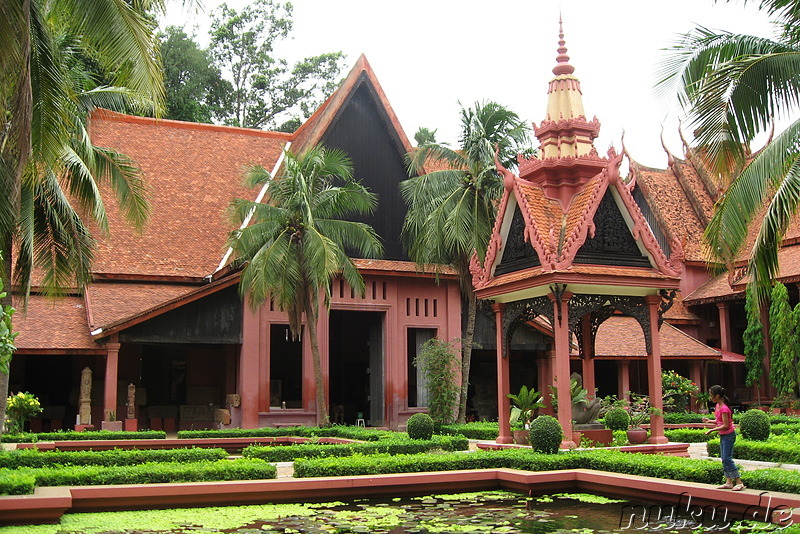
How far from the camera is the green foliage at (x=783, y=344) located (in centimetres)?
2598

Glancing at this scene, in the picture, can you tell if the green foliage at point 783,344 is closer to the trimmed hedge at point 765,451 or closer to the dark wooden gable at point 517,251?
the trimmed hedge at point 765,451

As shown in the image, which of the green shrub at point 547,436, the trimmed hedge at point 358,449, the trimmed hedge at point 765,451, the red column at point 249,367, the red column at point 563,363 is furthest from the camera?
the red column at point 249,367

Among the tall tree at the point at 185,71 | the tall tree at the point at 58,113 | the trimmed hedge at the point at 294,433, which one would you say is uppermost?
the tall tree at the point at 185,71

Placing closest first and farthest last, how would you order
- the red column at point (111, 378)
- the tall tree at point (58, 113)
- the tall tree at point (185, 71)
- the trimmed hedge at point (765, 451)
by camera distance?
the tall tree at point (58, 113), the trimmed hedge at point (765, 451), the red column at point (111, 378), the tall tree at point (185, 71)

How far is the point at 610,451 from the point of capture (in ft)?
41.4

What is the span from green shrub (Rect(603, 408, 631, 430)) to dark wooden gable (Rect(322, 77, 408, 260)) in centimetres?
994

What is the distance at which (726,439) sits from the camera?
32.3ft

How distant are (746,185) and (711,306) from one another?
23.7 meters

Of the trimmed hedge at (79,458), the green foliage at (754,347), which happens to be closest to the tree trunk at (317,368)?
the trimmed hedge at (79,458)

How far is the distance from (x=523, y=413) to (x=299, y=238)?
25.2 feet

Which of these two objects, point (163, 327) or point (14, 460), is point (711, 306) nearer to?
point (163, 327)

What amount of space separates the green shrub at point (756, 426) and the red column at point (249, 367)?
12.1 meters

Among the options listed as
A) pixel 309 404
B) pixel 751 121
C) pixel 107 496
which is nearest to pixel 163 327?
pixel 309 404

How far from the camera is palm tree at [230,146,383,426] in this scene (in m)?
19.5
